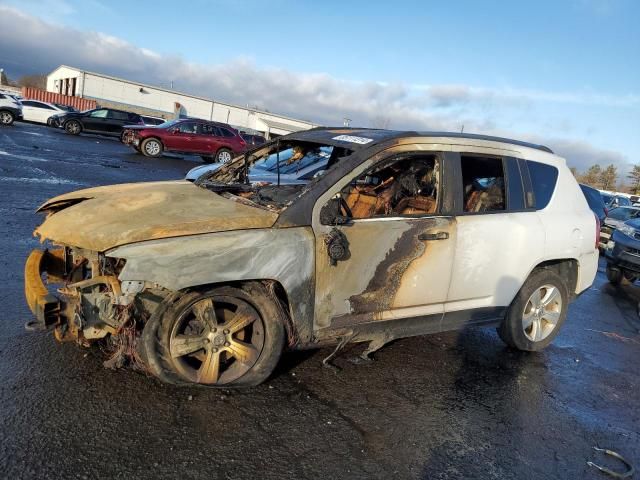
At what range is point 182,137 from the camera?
68.4 feet

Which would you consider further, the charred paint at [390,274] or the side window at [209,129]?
the side window at [209,129]

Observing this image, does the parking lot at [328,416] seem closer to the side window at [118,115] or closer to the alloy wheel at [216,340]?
the alloy wheel at [216,340]

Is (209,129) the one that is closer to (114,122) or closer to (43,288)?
(114,122)

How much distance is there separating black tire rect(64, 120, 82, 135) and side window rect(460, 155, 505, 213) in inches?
1043

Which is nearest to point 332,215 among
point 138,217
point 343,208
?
point 343,208

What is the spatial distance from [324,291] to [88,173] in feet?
38.7

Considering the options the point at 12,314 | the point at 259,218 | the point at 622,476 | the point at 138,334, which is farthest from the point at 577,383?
the point at 12,314

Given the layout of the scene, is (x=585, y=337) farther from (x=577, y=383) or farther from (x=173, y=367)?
(x=173, y=367)

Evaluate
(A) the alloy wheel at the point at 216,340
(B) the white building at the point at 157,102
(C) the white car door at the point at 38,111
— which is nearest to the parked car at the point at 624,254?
(A) the alloy wheel at the point at 216,340

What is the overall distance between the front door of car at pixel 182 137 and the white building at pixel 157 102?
85.4 feet

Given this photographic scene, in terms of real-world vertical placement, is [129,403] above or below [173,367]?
below

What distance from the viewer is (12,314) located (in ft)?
13.8

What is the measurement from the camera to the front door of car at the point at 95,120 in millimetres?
26703

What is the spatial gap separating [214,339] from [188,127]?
19108 millimetres
